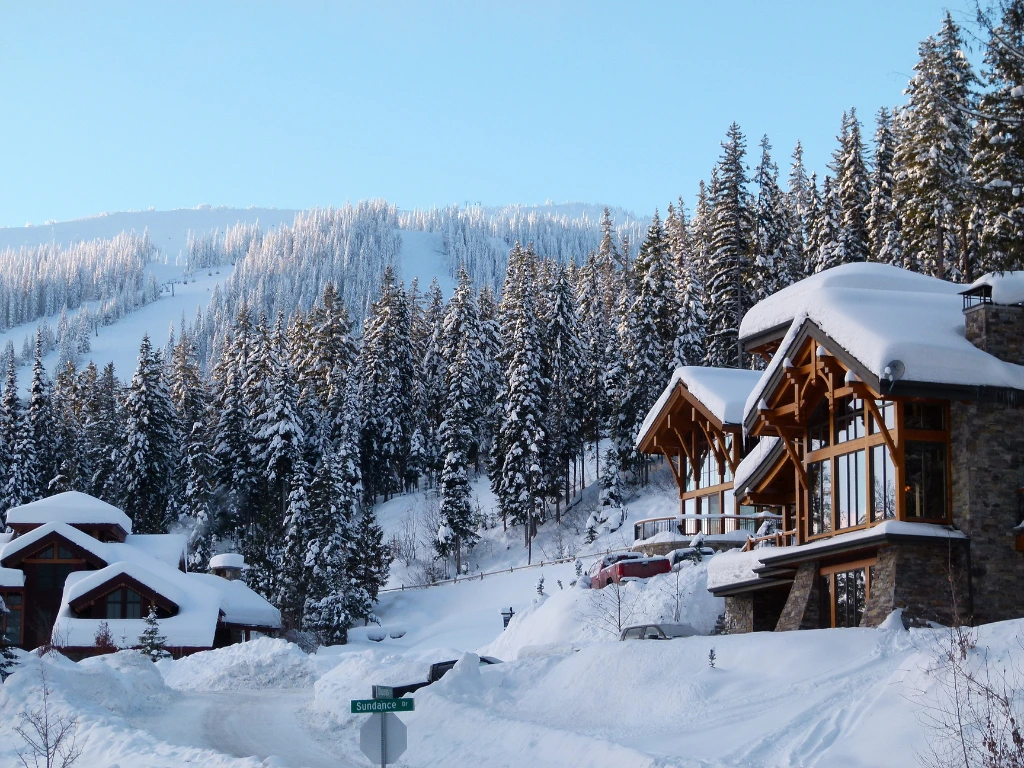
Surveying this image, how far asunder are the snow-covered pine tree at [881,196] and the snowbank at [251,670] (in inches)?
1336

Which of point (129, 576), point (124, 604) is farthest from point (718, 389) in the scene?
point (124, 604)

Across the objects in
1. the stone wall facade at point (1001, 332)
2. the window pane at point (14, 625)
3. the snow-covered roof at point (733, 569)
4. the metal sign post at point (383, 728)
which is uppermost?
the stone wall facade at point (1001, 332)

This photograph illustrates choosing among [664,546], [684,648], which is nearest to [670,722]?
[684,648]

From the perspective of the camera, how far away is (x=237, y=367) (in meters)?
78.0

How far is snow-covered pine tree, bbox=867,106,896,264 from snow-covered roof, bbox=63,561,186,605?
37.0m

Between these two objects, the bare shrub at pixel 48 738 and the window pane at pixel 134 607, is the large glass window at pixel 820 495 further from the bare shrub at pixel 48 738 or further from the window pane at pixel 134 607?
the window pane at pixel 134 607

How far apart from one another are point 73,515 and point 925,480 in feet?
156

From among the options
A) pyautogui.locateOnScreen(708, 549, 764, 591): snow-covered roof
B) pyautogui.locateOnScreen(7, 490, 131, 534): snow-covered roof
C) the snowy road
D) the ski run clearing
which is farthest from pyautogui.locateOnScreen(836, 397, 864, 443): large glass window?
pyautogui.locateOnScreen(7, 490, 131, 534): snow-covered roof

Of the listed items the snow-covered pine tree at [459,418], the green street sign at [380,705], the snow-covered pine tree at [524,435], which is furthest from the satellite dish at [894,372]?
the snow-covered pine tree at [459,418]

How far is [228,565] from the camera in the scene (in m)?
61.4

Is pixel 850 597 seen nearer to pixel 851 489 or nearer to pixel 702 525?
pixel 851 489

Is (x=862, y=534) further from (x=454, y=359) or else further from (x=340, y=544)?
(x=454, y=359)

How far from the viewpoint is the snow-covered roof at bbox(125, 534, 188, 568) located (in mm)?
60625

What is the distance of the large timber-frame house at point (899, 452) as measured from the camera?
23266mm
